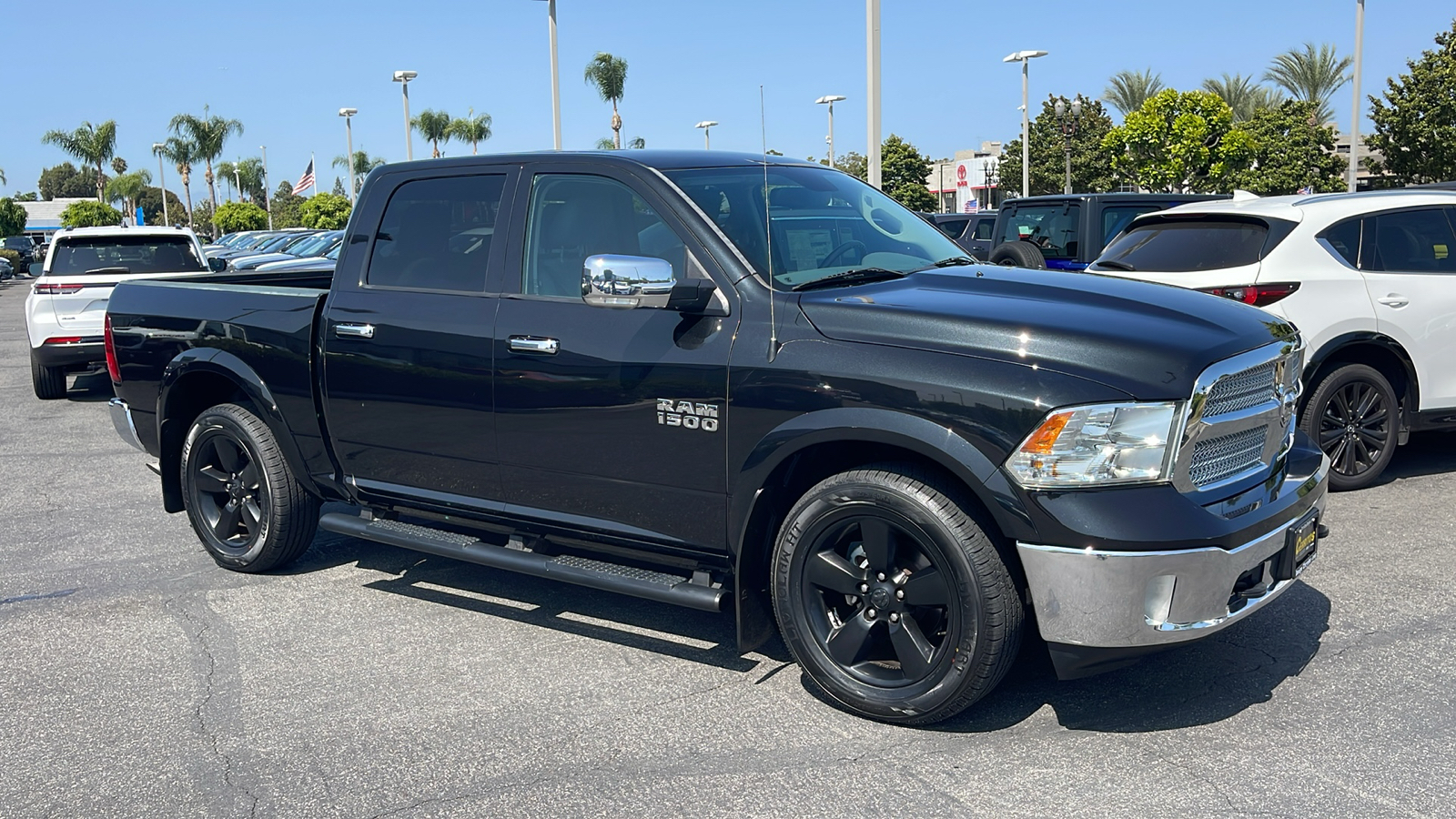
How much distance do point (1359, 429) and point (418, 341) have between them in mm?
5460

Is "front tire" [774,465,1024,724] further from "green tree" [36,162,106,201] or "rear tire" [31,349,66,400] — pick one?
"green tree" [36,162,106,201]

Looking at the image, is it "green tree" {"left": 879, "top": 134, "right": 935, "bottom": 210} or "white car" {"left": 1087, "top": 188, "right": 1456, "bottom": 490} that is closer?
"white car" {"left": 1087, "top": 188, "right": 1456, "bottom": 490}

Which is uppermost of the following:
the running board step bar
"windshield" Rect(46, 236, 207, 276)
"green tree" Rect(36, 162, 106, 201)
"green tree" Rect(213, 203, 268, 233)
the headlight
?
"green tree" Rect(36, 162, 106, 201)

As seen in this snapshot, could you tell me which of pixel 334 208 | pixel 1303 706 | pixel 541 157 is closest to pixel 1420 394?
pixel 1303 706

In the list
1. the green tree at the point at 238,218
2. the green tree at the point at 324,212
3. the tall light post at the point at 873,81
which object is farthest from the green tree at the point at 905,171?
the green tree at the point at 238,218

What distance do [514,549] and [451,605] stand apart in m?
0.73

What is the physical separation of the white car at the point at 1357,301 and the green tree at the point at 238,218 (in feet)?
266

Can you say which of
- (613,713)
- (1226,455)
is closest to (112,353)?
(613,713)

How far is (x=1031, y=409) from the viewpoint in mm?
3643

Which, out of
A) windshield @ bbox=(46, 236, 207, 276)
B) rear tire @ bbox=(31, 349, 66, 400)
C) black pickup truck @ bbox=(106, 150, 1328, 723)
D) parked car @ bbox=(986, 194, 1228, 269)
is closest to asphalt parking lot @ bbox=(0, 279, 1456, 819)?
black pickup truck @ bbox=(106, 150, 1328, 723)

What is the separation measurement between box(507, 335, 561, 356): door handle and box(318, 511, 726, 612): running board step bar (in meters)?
0.83

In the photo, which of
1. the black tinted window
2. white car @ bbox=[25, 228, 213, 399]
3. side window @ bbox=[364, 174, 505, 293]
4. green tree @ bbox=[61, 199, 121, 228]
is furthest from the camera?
green tree @ bbox=[61, 199, 121, 228]

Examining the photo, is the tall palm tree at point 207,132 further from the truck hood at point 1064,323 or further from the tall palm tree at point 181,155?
the truck hood at point 1064,323

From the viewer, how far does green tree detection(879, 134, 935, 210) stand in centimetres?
5019
